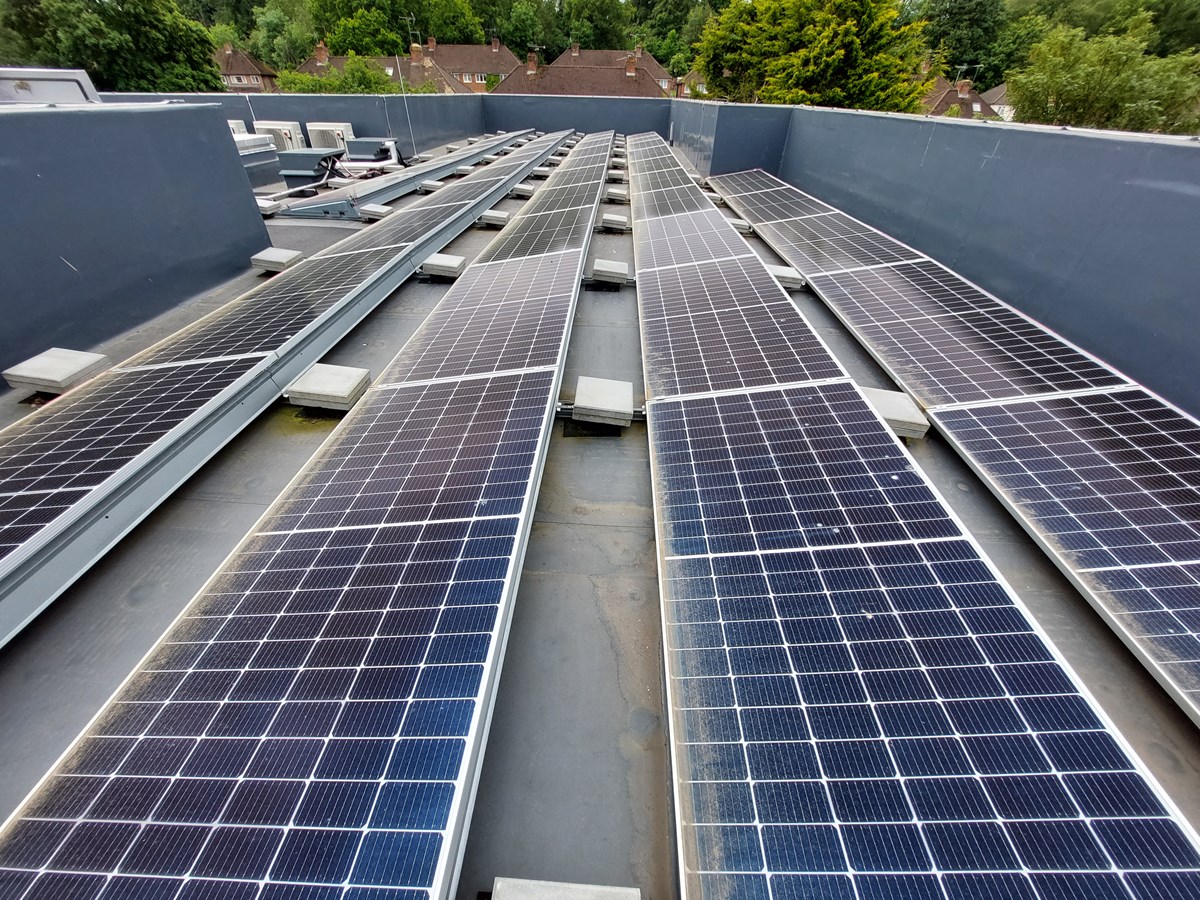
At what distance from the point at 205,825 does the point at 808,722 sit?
179 inches

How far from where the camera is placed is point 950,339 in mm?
9234

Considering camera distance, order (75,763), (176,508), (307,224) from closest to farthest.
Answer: (75,763) < (176,508) < (307,224)

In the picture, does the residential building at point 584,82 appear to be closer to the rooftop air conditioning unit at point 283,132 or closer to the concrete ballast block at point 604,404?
the rooftop air conditioning unit at point 283,132

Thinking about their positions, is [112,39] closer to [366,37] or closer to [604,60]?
[366,37]

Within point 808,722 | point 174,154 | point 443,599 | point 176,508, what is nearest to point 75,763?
point 443,599

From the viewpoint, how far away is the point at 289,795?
10.9ft

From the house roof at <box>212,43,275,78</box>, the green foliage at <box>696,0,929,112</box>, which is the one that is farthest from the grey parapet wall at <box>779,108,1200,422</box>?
the house roof at <box>212,43,275,78</box>

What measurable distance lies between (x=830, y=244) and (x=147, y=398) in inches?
681

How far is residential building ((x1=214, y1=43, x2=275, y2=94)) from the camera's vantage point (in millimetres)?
82938

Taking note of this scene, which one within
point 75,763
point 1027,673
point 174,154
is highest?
point 174,154

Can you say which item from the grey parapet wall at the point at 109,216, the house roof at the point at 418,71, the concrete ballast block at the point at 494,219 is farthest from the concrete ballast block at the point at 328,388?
the house roof at the point at 418,71

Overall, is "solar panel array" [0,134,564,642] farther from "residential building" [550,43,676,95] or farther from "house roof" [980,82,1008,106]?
"house roof" [980,82,1008,106]

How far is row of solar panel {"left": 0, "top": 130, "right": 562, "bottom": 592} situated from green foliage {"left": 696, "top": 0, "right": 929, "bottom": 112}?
107ft

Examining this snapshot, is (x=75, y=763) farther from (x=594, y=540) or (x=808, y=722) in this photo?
(x=808, y=722)
